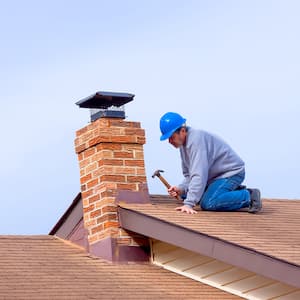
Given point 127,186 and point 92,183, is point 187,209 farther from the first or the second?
point 92,183

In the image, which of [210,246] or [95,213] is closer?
[210,246]

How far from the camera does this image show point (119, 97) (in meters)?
13.1

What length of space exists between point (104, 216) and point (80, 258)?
56 cm

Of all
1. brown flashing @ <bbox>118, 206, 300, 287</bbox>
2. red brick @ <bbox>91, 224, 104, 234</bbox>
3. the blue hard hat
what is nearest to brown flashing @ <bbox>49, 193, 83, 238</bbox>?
red brick @ <bbox>91, 224, 104, 234</bbox>

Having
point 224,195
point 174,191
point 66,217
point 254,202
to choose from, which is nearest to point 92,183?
point 66,217

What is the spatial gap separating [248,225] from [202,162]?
3.07ft

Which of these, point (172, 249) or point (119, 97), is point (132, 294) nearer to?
point (172, 249)

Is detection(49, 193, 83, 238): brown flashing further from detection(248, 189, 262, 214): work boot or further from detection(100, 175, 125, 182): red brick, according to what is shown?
detection(248, 189, 262, 214): work boot

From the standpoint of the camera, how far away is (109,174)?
12578 millimetres

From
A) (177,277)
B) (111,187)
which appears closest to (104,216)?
(111,187)

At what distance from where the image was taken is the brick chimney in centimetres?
1220

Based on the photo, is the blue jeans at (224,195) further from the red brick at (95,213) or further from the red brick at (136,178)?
the red brick at (95,213)

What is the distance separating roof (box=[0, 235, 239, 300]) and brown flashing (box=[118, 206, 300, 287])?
48 cm

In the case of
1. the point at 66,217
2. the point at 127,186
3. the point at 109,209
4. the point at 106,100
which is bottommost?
the point at 66,217
